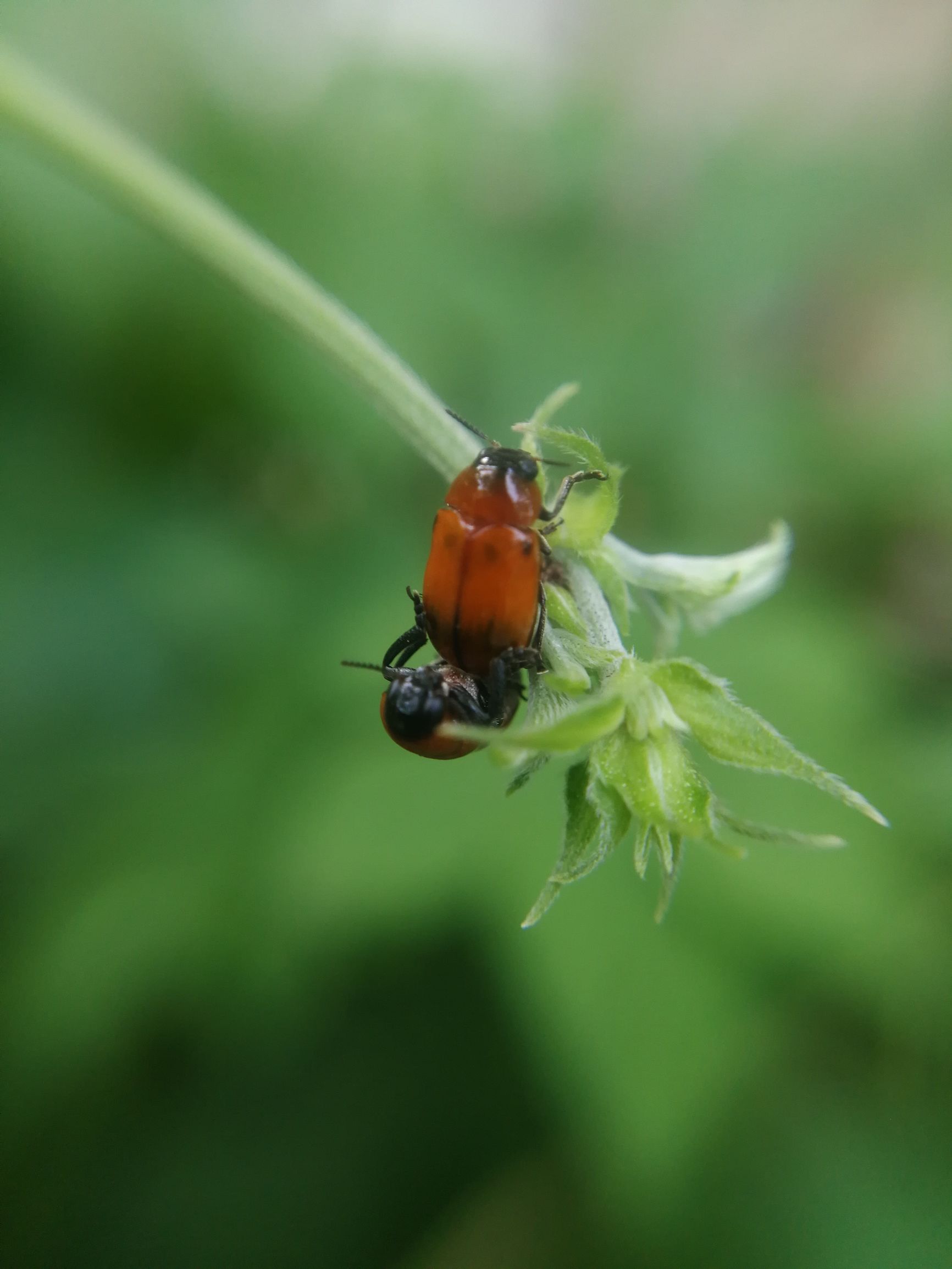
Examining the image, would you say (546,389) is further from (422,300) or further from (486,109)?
(486,109)

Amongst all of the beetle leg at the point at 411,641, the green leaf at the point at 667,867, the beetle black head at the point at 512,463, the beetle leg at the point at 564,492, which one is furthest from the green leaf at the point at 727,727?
the beetle leg at the point at 411,641

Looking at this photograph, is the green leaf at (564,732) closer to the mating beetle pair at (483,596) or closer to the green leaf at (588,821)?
the green leaf at (588,821)

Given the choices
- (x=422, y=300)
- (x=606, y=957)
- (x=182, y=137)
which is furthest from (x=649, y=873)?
(x=182, y=137)

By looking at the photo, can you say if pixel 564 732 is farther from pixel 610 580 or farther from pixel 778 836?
pixel 610 580

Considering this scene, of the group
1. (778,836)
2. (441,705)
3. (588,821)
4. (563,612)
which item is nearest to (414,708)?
(441,705)

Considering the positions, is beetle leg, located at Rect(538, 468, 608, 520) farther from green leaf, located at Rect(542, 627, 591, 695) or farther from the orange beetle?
green leaf, located at Rect(542, 627, 591, 695)

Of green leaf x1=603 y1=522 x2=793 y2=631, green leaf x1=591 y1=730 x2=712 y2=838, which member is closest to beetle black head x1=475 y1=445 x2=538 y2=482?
green leaf x1=603 y1=522 x2=793 y2=631


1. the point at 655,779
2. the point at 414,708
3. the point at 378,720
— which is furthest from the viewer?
the point at 378,720
